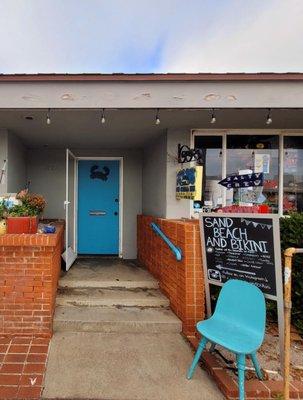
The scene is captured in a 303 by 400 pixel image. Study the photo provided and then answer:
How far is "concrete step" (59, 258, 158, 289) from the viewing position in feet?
15.9

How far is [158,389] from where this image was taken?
2.73m

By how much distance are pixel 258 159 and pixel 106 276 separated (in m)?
3.42

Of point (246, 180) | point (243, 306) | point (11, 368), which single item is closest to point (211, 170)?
point (246, 180)

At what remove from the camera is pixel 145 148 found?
22.3ft

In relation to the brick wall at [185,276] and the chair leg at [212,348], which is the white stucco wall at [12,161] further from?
the chair leg at [212,348]

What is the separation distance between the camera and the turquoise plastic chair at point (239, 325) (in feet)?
8.28

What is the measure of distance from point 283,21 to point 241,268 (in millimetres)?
7042

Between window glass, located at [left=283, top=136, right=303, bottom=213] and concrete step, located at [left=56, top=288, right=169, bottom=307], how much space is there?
9.26ft

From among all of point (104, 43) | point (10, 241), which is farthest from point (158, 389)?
point (104, 43)

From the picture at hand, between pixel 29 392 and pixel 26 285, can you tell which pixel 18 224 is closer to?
pixel 26 285

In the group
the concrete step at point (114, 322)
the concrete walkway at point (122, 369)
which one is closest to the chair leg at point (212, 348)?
the concrete walkway at point (122, 369)

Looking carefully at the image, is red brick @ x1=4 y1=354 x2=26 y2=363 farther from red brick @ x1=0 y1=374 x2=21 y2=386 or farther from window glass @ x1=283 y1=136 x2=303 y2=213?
window glass @ x1=283 y1=136 x2=303 y2=213

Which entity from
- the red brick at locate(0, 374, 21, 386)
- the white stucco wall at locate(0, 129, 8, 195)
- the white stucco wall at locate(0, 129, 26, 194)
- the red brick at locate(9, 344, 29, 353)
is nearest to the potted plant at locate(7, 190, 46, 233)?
the white stucco wall at locate(0, 129, 8, 195)

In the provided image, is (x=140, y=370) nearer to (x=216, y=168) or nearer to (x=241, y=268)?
(x=241, y=268)
